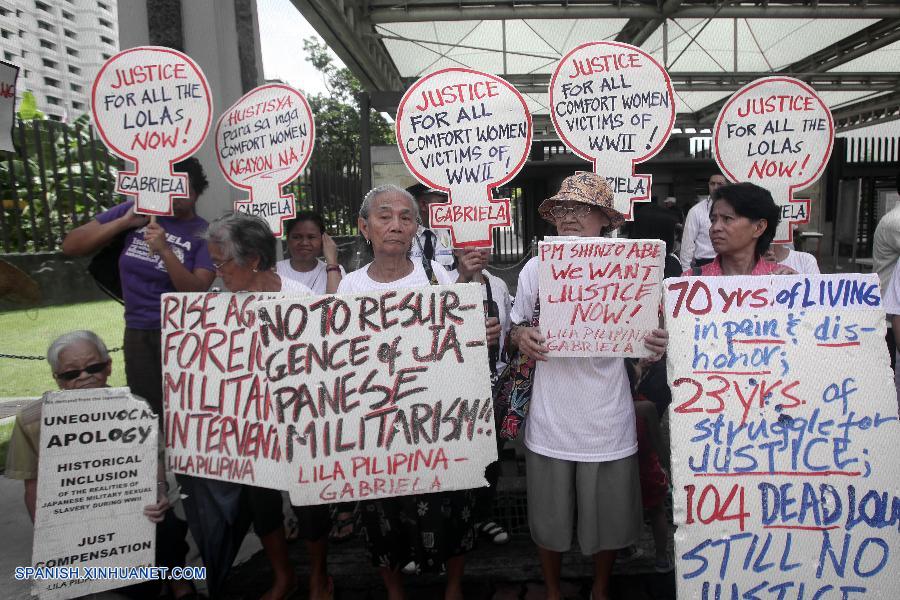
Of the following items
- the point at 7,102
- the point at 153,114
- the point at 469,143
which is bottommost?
the point at 469,143

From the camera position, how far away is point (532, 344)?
2.20 meters

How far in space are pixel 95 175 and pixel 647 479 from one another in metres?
4.33

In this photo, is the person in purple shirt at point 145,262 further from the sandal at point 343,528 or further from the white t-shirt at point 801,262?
the white t-shirt at point 801,262

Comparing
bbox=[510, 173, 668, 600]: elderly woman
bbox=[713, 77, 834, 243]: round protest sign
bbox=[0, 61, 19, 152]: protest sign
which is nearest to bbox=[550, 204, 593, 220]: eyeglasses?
bbox=[510, 173, 668, 600]: elderly woman

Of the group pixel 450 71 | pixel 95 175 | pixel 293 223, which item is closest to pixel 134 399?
pixel 293 223

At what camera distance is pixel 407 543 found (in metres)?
2.39

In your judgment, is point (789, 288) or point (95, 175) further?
point (95, 175)

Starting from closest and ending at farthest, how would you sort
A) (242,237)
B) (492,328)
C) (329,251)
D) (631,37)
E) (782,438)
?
(782,438) < (242,237) < (492,328) < (329,251) < (631,37)

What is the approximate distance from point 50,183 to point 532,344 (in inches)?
156

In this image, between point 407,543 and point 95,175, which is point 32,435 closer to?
point 407,543

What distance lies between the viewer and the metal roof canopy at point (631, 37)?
8320 mm

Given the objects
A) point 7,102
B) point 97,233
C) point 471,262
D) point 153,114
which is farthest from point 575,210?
point 7,102

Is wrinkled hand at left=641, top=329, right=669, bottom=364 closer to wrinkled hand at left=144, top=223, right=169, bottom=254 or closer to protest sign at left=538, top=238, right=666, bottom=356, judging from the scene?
protest sign at left=538, top=238, right=666, bottom=356

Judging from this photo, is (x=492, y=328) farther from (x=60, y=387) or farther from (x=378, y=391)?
(x=60, y=387)
